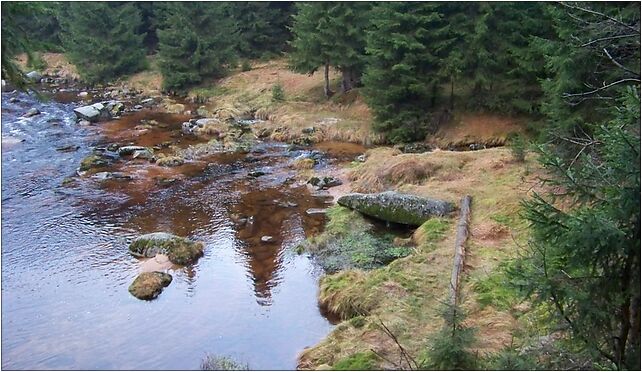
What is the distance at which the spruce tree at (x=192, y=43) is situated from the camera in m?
33.5

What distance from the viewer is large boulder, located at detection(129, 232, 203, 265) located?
1317cm

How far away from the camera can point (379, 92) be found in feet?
76.4

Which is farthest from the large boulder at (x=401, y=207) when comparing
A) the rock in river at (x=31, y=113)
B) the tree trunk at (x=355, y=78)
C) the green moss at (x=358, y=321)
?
the rock in river at (x=31, y=113)

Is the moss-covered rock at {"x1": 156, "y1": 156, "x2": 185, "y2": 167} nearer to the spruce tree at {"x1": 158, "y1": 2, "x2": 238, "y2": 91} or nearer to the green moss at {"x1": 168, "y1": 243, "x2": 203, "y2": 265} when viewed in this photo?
the green moss at {"x1": 168, "y1": 243, "x2": 203, "y2": 265}

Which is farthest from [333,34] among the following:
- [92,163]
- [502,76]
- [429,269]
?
[429,269]

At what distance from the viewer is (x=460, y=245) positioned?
38.9 feet

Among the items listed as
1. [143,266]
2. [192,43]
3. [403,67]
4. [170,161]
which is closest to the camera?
[143,266]

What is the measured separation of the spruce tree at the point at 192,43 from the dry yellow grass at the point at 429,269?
63.9 ft

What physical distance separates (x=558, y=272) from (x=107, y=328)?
26.5 ft

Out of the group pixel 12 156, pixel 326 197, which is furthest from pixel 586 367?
pixel 12 156

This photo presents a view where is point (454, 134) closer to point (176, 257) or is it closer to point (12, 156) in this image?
point (176, 257)

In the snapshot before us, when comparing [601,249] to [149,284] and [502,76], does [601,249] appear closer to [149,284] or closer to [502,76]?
[149,284]

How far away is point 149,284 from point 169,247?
68.5 inches

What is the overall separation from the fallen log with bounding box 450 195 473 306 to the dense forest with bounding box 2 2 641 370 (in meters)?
1.25
